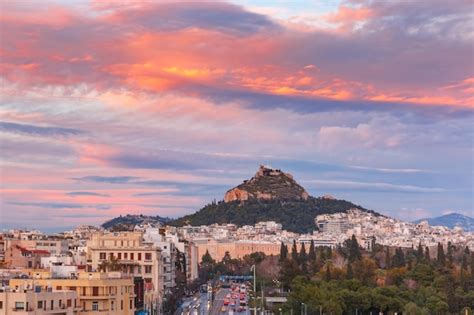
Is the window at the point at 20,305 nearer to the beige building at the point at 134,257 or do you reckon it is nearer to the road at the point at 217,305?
the beige building at the point at 134,257

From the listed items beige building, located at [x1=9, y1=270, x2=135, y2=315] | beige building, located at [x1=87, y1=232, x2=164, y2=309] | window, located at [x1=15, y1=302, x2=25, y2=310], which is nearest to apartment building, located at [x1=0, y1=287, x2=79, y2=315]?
window, located at [x1=15, y1=302, x2=25, y2=310]

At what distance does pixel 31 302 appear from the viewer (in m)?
43.8

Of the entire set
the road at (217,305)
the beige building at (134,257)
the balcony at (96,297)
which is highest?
the beige building at (134,257)

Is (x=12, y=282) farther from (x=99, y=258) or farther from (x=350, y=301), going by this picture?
(x=350, y=301)

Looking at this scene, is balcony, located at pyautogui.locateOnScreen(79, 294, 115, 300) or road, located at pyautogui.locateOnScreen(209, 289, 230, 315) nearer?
balcony, located at pyautogui.locateOnScreen(79, 294, 115, 300)

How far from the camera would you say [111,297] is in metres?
53.1

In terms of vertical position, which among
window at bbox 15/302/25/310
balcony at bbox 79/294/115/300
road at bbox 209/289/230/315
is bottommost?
road at bbox 209/289/230/315

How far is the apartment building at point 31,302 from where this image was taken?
142 ft

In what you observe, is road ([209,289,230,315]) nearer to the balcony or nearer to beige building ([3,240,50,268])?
beige building ([3,240,50,268])

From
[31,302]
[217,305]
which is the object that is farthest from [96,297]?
[217,305]

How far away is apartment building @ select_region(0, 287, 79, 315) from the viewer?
4334cm

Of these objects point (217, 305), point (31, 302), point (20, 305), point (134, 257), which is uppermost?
point (134, 257)

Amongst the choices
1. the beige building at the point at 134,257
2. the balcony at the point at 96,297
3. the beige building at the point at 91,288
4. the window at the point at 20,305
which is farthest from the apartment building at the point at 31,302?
the beige building at the point at 134,257

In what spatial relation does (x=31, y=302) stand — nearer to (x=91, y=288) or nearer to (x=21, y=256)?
(x=91, y=288)
